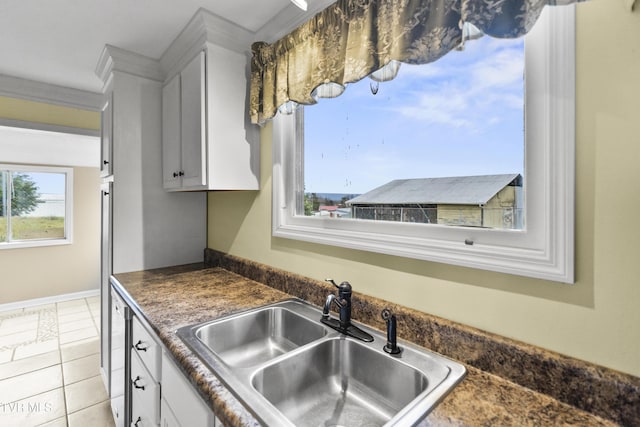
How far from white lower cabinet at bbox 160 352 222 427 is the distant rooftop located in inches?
36.0

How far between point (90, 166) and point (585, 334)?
5454 millimetres

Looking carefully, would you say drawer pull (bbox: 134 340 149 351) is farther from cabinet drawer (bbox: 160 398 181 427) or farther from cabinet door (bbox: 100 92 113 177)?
cabinet door (bbox: 100 92 113 177)

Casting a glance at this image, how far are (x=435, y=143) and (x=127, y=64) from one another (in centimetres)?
199

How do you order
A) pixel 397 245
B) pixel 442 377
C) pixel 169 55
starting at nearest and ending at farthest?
pixel 442 377, pixel 397 245, pixel 169 55

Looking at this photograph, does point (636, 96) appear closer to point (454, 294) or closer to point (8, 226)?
point (454, 294)

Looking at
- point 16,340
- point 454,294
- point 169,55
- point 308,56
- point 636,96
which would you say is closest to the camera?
point 636,96

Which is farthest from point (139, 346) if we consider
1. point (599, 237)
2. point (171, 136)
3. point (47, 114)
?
point (47, 114)

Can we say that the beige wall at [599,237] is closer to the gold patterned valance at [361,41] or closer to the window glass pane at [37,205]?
the gold patterned valance at [361,41]

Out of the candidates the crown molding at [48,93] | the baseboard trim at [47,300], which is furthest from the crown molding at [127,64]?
the baseboard trim at [47,300]

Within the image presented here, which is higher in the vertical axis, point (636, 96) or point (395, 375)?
point (636, 96)

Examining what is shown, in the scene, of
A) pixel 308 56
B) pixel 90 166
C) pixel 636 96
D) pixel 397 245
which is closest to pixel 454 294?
pixel 397 245

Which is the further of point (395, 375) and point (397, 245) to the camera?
point (397, 245)

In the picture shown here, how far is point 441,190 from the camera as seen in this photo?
3.59 feet

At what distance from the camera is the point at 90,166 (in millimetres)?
4391
